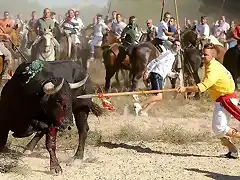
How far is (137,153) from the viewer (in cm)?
884

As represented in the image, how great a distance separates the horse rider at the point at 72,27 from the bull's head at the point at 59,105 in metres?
12.7

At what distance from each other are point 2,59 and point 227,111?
22.7 feet

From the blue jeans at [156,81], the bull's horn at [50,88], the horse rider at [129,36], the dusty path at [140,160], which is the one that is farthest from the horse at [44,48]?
the bull's horn at [50,88]

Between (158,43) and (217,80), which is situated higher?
(158,43)

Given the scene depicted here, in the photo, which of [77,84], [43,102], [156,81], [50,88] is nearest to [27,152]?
[77,84]

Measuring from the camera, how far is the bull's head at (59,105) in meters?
7.22

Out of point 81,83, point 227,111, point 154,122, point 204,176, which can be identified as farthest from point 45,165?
point 154,122

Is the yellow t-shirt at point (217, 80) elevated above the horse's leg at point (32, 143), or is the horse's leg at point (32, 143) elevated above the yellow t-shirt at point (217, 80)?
the yellow t-shirt at point (217, 80)

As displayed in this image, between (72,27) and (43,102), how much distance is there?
13288 millimetres

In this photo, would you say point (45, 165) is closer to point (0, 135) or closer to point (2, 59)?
point (0, 135)

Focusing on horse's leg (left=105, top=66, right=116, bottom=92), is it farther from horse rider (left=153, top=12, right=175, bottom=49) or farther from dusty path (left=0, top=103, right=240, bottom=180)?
dusty path (left=0, top=103, right=240, bottom=180)

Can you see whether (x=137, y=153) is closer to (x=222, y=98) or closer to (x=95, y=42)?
(x=222, y=98)

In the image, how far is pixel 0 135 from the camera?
7.88 metres

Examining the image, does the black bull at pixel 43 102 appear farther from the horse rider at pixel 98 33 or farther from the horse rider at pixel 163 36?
the horse rider at pixel 98 33
